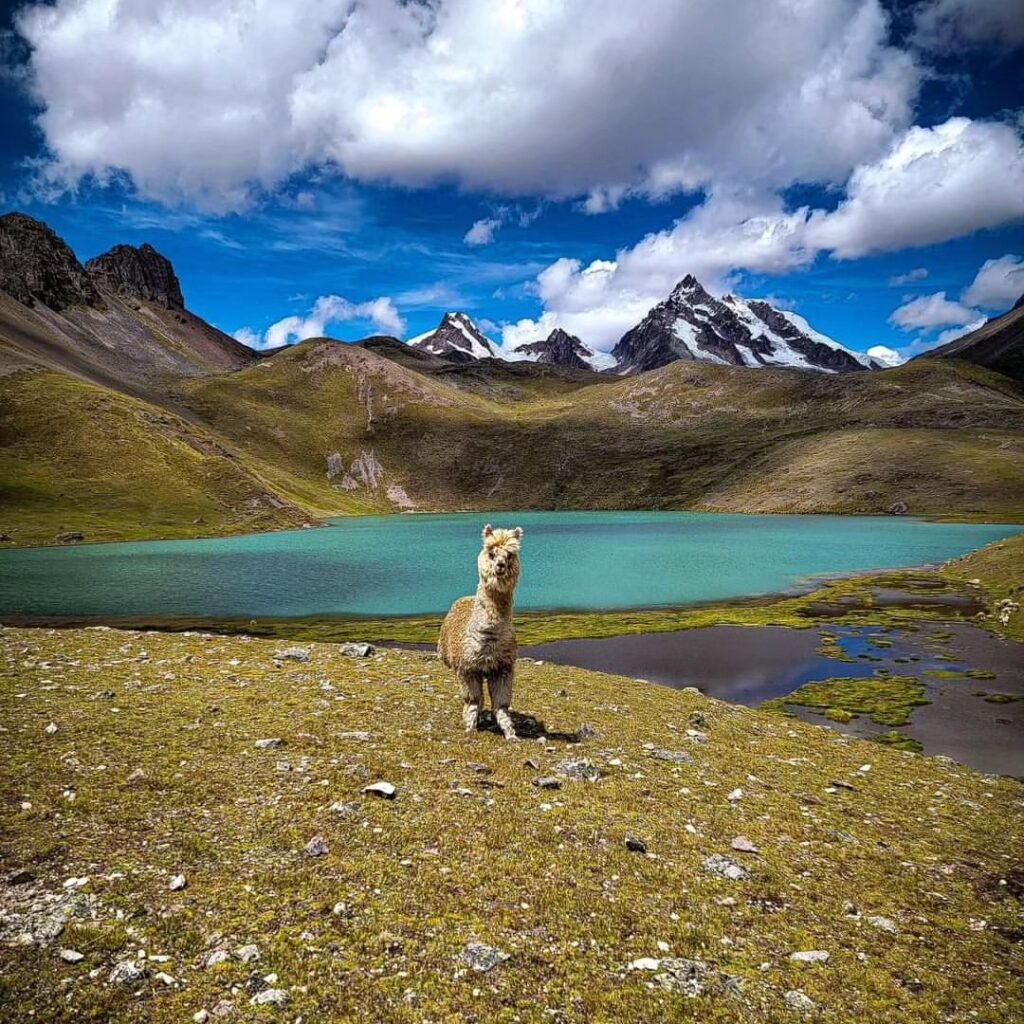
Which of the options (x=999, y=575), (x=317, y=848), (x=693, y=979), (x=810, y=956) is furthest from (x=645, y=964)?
(x=999, y=575)

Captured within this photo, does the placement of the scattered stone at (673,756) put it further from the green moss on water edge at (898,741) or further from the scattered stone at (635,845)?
the green moss on water edge at (898,741)

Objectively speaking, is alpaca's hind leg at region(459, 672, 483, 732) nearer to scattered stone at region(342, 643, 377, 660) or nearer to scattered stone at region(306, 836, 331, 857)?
scattered stone at region(306, 836, 331, 857)

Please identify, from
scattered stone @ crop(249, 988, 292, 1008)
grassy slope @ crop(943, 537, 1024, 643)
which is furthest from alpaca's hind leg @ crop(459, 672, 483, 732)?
grassy slope @ crop(943, 537, 1024, 643)

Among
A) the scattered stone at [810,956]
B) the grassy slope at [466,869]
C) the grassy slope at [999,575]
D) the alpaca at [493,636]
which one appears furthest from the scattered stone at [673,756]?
the grassy slope at [999,575]

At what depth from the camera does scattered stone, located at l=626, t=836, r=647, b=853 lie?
909 cm

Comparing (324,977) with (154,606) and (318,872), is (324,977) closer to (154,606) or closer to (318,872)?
(318,872)

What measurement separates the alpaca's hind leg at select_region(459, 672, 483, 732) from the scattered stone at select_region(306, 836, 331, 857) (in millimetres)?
6205

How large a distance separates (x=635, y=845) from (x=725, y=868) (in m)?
1.26

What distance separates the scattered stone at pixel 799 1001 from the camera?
6074mm

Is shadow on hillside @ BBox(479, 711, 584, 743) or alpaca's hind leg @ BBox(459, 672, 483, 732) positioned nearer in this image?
alpaca's hind leg @ BBox(459, 672, 483, 732)

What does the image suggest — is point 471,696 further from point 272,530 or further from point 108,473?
point 108,473

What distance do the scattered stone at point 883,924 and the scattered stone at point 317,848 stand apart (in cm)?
700

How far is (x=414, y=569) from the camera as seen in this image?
→ 74.6 meters

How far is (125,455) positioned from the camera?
149 m
